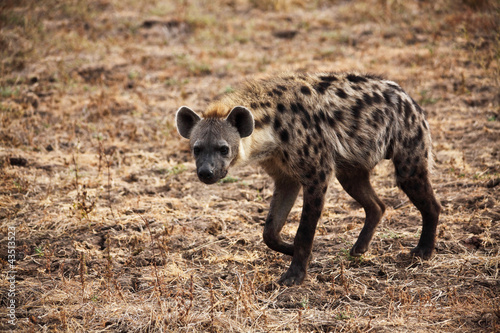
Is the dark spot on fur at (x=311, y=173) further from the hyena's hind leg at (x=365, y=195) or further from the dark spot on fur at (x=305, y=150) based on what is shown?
the hyena's hind leg at (x=365, y=195)

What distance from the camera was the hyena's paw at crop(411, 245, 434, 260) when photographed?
4039 millimetres

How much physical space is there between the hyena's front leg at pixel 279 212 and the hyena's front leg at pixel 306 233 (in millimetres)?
229

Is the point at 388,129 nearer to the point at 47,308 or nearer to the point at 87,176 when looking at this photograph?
the point at 47,308

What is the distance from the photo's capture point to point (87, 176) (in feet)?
17.8

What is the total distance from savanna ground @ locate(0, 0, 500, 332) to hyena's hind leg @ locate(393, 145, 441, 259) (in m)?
0.16

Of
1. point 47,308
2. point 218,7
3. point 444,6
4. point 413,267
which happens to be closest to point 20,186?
point 47,308

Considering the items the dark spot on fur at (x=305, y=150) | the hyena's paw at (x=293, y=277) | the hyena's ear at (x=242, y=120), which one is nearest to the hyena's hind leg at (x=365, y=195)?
the dark spot on fur at (x=305, y=150)

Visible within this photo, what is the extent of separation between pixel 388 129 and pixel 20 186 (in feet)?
10.9

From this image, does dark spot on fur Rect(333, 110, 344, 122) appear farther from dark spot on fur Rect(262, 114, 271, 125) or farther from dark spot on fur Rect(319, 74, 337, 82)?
dark spot on fur Rect(262, 114, 271, 125)

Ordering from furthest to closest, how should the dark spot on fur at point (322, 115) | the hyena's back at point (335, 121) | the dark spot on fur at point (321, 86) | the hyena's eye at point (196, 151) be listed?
the dark spot on fur at point (321, 86)
the dark spot on fur at point (322, 115)
the hyena's back at point (335, 121)
the hyena's eye at point (196, 151)

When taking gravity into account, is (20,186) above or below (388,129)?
below

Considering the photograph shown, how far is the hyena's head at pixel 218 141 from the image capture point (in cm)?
357

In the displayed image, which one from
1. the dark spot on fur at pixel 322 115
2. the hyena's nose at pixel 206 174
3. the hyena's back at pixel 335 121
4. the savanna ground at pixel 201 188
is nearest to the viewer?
the savanna ground at pixel 201 188

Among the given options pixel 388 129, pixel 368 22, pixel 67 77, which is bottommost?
pixel 67 77
